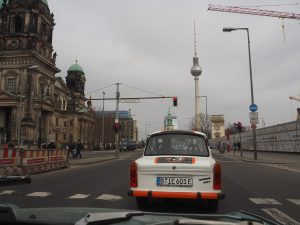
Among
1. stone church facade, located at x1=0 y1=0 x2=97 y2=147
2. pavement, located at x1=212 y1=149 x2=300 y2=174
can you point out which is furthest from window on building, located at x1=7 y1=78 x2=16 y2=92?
pavement, located at x1=212 y1=149 x2=300 y2=174

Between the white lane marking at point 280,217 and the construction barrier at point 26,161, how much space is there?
36.7 feet

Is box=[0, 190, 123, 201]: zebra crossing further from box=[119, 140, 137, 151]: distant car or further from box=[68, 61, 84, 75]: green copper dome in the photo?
box=[68, 61, 84, 75]: green copper dome

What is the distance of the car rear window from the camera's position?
27.5 ft

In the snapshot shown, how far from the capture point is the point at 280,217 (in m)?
7.42

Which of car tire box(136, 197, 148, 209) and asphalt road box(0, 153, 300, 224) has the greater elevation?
car tire box(136, 197, 148, 209)

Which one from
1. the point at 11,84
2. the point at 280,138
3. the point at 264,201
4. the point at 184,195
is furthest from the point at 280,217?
the point at 11,84

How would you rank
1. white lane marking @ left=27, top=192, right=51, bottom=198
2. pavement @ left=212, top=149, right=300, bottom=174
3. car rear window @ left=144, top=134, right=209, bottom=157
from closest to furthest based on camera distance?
car rear window @ left=144, top=134, right=209, bottom=157 → white lane marking @ left=27, top=192, right=51, bottom=198 → pavement @ left=212, top=149, right=300, bottom=174

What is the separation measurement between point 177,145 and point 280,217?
261cm

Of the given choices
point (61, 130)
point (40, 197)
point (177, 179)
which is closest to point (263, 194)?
point (177, 179)

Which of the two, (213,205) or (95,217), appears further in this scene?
(213,205)

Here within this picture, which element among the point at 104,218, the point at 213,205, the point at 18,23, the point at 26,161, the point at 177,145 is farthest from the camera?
the point at 18,23

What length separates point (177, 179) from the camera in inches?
296

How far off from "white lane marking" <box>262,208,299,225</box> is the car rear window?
1.79m

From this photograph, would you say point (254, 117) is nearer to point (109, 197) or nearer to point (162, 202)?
point (109, 197)
